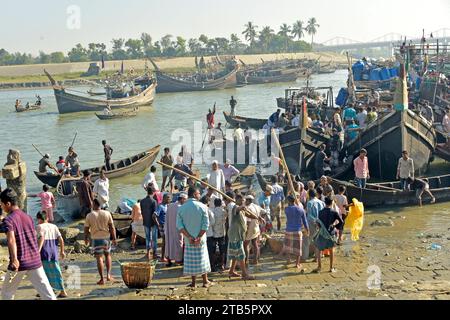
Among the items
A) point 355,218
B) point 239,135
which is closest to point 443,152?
point 239,135

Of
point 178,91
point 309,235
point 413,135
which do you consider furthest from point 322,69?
point 309,235

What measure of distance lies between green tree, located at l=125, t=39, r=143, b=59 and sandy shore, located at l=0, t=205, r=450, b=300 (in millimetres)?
109820

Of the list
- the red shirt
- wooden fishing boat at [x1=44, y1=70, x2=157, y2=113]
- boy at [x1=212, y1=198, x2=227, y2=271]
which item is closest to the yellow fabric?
boy at [x1=212, y1=198, x2=227, y2=271]

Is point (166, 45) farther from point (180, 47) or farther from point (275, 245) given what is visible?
point (275, 245)

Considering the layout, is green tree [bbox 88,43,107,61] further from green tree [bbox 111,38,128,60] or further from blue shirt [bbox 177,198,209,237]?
blue shirt [bbox 177,198,209,237]

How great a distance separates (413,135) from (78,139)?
892 inches

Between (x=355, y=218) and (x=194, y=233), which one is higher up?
(x=194, y=233)

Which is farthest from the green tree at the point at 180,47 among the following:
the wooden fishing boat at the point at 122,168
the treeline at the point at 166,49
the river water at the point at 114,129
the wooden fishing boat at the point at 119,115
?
the wooden fishing boat at the point at 122,168

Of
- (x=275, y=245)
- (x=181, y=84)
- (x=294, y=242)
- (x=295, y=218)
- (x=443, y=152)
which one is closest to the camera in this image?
(x=295, y=218)

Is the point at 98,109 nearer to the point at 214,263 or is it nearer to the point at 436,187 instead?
→ the point at 436,187

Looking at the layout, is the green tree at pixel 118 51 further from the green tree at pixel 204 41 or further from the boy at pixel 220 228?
the boy at pixel 220 228

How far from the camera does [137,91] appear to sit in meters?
50.1

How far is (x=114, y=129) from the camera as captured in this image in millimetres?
37906

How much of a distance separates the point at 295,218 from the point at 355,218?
1.97 metres
